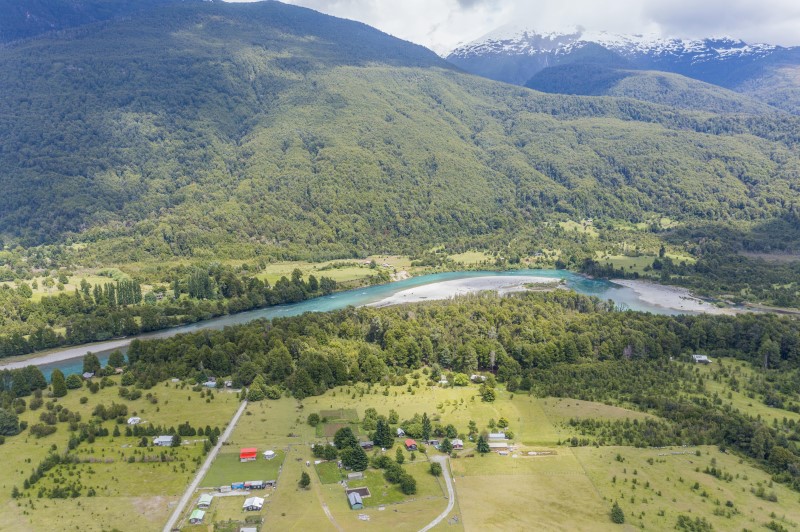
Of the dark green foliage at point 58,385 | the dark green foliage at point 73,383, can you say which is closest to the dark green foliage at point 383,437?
the dark green foliage at point 58,385

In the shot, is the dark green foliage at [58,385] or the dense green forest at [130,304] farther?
the dense green forest at [130,304]

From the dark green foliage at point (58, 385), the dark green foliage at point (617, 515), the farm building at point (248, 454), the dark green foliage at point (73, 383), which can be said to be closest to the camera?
the dark green foliage at point (617, 515)

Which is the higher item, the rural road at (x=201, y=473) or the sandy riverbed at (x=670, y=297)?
the sandy riverbed at (x=670, y=297)

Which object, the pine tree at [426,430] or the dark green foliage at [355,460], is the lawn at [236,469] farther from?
the pine tree at [426,430]

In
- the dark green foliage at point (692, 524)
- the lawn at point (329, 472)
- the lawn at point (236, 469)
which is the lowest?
the lawn at point (236, 469)

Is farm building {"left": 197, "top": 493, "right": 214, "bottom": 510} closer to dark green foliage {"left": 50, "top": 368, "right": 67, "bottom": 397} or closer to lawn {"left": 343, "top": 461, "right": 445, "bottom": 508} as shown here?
lawn {"left": 343, "top": 461, "right": 445, "bottom": 508}

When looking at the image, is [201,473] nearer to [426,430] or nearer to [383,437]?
[383,437]
